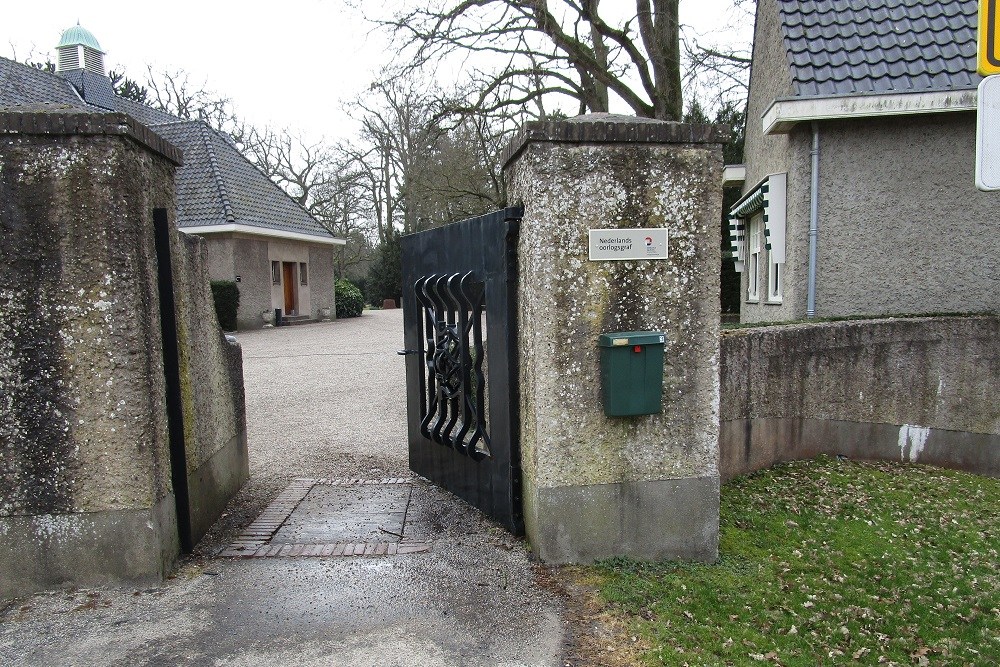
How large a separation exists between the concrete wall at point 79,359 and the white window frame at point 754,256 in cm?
972

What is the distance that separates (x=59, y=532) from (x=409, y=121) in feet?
91.9

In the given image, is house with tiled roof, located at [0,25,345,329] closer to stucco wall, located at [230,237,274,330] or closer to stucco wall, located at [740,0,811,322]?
stucco wall, located at [230,237,274,330]

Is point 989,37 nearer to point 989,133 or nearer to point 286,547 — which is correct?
point 989,133

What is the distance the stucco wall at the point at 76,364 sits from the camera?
347cm

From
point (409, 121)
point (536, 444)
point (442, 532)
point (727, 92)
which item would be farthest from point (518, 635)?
point (409, 121)

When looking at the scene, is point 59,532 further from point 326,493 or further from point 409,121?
point 409,121

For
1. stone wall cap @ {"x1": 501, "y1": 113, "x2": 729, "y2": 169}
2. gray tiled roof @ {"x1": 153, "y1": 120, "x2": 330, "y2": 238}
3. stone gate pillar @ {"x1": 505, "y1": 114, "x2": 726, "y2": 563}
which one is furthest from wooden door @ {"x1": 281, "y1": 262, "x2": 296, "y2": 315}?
stone wall cap @ {"x1": 501, "y1": 113, "x2": 729, "y2": 169}

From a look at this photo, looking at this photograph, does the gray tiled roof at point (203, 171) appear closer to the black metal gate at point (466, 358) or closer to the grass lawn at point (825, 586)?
the black metal gate at point (466, 358)

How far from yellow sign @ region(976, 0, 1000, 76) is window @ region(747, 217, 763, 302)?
348 inches

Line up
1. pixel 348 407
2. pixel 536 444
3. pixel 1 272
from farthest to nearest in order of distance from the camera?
1. pixel 348 407
2. pixel 536 444
3. pixel 1 272

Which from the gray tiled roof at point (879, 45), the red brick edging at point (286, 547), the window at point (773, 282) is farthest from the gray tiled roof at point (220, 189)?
the red brick edging at point (286, 547)

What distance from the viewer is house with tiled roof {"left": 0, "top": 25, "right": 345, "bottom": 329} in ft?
67.6

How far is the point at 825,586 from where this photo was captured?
12.7 feet

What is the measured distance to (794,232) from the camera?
8.67 meters
